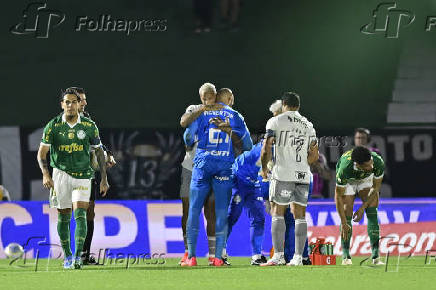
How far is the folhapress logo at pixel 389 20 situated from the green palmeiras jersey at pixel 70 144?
1201 centimetres

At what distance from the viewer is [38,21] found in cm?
2098

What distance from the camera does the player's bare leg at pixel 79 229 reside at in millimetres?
11031

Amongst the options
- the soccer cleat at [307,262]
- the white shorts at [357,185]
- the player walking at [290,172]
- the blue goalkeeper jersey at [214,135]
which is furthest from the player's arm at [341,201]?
the blue goalkeeper jersey at [214,135]

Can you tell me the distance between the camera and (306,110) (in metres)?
21.1

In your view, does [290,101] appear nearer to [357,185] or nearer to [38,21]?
[357,185]

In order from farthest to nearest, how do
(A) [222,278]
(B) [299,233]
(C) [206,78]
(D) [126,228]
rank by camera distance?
1. (C) [206,78]
2. (D) [126,228]
3. (B) [299,233]
4. (A) [222,278]

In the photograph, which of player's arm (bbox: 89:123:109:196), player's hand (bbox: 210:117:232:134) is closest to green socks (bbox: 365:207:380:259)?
player's hand (bbox: 210:117:232:134)

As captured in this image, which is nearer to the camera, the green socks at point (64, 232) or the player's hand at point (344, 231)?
the green socks at point (64, 232)

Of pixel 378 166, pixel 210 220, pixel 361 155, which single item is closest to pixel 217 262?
pixel 210 220

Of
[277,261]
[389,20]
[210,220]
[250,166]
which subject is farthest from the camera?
[389,20]

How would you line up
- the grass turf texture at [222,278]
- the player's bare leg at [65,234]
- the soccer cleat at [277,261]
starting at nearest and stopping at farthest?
the grass turf texture at [222,278] → the player's bare leg at [65,234] → the soccer cleat at [277,261]

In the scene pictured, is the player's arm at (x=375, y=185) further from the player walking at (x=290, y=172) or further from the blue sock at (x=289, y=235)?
the player walking at (x=290, y=172)

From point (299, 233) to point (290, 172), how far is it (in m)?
0.67

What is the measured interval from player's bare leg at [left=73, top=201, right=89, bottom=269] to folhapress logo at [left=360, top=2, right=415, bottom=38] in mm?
12314
